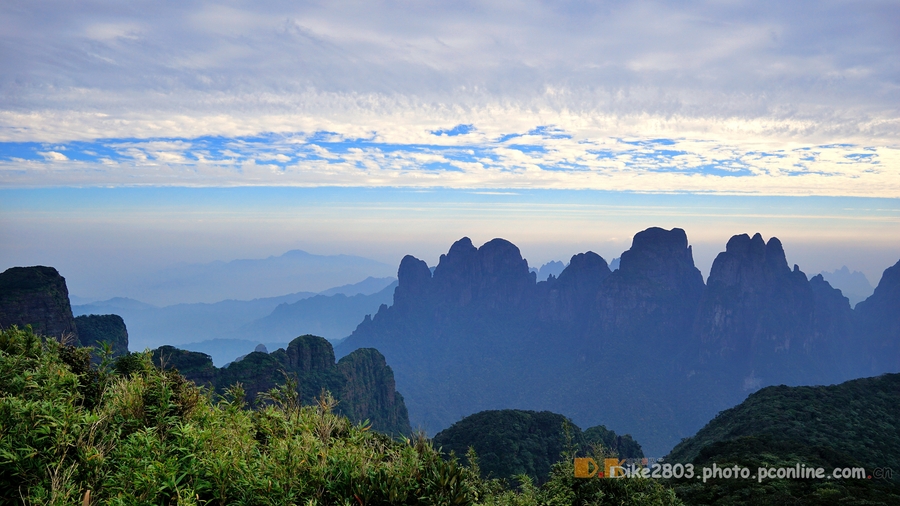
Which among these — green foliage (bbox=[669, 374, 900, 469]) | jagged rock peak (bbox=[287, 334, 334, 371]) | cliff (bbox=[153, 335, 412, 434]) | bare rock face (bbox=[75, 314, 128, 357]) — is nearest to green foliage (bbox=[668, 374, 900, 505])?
green foliage (bbox=[669, 374, 900, 469])

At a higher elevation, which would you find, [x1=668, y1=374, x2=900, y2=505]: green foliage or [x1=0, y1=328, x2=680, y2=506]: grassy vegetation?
[x1=0, y1=328, x2=680, y2=506]: grassy vegetation

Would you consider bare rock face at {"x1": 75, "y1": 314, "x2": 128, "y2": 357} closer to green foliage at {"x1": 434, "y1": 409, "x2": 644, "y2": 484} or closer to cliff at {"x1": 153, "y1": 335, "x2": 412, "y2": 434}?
cliff at {"x1": 153, "y1": 335, "x2": 412, "y2": 434}

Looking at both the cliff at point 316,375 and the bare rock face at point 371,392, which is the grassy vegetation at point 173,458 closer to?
the cliff at point 316,375

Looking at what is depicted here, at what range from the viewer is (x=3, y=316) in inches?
2557

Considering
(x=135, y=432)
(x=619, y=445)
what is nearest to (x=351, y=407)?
(x=619, y=445)

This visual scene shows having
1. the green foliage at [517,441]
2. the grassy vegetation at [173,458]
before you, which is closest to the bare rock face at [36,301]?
the green foliage at [517,441]

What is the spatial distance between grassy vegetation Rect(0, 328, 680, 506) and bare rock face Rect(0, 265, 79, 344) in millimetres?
68271

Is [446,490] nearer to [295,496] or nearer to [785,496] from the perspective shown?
[295,496]

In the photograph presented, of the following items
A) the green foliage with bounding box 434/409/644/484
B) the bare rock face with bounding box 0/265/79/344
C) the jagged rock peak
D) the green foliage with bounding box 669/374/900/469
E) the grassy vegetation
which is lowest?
the green foliage with bounding box 434/409/644/484

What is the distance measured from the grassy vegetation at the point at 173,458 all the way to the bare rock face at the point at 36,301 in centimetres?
6827

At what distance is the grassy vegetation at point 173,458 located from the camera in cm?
977

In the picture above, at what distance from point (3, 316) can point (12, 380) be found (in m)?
71.0

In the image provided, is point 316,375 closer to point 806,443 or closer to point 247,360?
point 247,360

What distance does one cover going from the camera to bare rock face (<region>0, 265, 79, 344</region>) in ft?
222
